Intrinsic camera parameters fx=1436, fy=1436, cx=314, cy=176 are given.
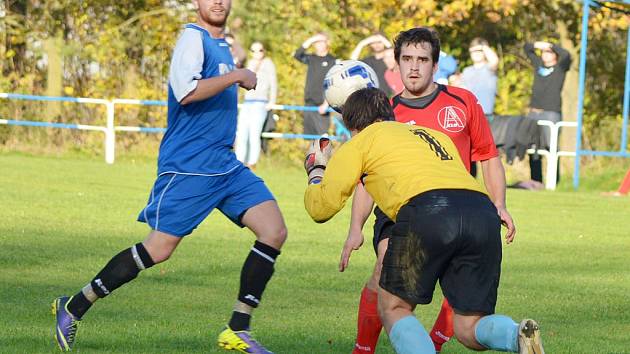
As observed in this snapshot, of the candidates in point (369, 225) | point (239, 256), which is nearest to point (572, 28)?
point (369, 225)

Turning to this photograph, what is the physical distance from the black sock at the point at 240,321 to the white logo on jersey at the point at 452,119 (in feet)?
4.77

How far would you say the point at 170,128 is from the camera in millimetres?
7793

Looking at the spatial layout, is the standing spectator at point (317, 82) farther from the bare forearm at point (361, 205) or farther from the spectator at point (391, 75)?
the bare forearm at point (361, 205)

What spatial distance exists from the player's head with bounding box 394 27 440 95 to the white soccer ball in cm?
36

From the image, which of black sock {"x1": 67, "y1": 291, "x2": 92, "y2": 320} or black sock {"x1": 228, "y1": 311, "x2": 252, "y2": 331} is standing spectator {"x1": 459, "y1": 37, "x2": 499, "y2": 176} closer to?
black sock {"x1": 228, "y1": 311, "x2": 252, "y2": 331}

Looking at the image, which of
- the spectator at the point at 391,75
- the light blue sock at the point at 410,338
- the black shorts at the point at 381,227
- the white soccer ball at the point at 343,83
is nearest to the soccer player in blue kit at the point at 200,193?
the white soccer ball at the point at 343,83

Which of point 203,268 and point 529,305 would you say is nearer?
point 529,305

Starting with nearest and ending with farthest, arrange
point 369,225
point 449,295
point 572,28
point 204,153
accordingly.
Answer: point 449,295, point 204,153, point 369,225, point 572,28

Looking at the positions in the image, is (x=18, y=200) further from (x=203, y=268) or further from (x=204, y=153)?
(x=204, y=153)

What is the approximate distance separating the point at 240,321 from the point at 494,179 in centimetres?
153

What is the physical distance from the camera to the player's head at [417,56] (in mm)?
7180

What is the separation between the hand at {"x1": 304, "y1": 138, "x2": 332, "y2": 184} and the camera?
6.54 metres

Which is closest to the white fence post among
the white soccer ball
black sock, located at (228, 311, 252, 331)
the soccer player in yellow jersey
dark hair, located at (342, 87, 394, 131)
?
the white soccer ball

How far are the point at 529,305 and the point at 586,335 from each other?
4.24 feet
